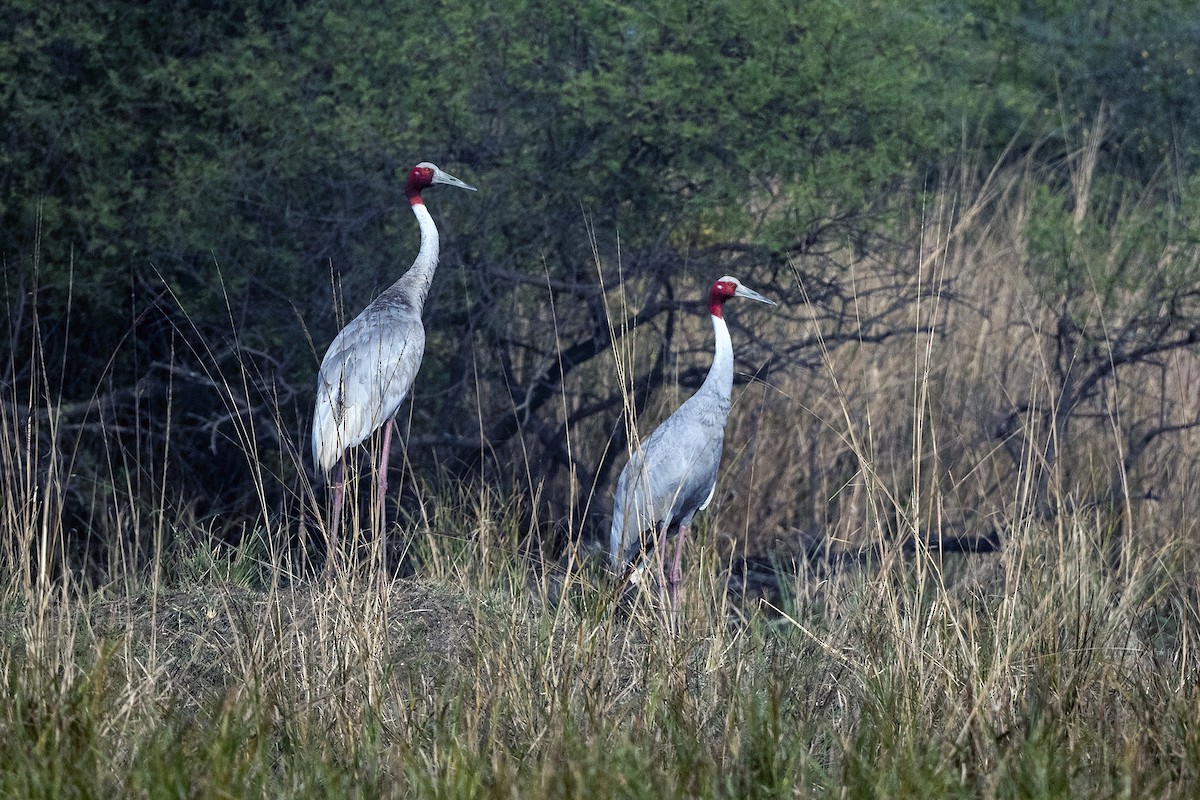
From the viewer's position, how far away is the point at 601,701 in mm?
3301

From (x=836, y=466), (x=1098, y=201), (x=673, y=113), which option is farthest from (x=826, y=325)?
(x=1098, y=201)

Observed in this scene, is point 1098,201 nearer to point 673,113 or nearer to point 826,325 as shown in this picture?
point 826,325

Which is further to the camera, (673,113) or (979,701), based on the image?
(673,113)

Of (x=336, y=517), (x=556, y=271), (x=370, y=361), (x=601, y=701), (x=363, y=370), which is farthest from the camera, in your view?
(x=556, y=271)

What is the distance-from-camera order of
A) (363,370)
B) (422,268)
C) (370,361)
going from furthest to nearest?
(422,268)
(363,370)
(370,361)

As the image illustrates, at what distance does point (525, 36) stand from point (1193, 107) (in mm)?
5755

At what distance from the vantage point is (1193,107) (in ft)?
35.3

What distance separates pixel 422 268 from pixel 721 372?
1.27 m

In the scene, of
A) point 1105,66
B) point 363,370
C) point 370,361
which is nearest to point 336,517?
point 370,361

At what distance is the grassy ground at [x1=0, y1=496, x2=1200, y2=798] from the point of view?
2.85 meters

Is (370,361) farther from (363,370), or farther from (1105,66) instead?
(1105,66)

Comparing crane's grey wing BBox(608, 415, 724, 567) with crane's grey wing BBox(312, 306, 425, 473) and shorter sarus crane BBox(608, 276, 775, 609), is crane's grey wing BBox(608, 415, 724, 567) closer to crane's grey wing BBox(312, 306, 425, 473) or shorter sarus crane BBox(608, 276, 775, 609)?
shorter sarus crane BBox(608, 276, 775, 609)

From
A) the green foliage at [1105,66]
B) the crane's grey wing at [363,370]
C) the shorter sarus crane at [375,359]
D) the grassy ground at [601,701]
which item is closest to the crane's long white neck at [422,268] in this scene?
the shorter sarus crane at [375,359]

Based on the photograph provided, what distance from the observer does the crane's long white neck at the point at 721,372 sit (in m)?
6.00
